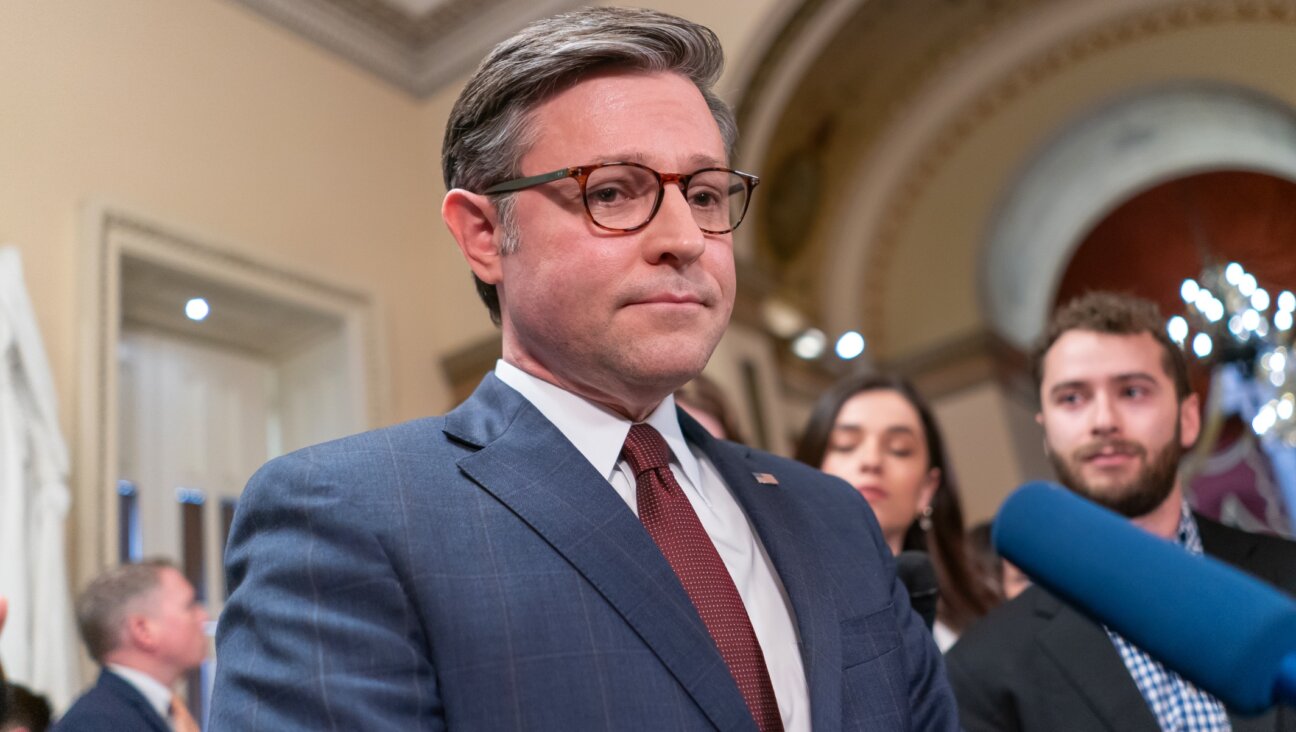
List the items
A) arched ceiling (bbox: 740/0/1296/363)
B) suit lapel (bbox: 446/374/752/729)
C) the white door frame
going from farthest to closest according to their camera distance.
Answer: arched ceiling (bbox: 740/0/1296/363) → the white door frame → suit lapel (bbox: 446/374/752/729)

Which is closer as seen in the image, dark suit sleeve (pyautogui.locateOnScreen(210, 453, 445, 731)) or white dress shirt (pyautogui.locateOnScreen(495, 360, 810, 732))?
dark suit sleeve (pyautogui.locateOnScreen(210, 453, 445, 731))

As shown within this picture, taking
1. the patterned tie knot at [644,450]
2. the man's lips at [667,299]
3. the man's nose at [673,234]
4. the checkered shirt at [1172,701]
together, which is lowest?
the checkered shirt at [1172,701]

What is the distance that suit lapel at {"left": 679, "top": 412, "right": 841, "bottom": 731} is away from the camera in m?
1.35

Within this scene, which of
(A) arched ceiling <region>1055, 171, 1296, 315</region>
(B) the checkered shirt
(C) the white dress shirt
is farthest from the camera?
(A) arched ceiling <region>1055, 171, 1296, 315</region>

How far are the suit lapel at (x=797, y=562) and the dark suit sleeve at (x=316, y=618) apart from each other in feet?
1.38

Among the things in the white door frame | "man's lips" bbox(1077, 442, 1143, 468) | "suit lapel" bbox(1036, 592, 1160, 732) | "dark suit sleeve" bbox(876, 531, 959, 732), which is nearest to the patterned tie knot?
"dark suit sleeve" bbox(876, 531, 959, 732)

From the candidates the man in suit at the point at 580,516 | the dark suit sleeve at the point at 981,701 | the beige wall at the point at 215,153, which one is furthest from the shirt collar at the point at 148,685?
the man in suit at the point at 580,516

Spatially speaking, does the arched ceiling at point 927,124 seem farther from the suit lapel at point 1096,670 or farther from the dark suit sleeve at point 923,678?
the dark suit sleeve at point 923,678

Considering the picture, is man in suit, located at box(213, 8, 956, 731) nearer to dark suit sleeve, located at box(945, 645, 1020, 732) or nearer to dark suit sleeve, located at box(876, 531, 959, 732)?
dark suit sleeve, located at box(876, 531, 959, 732)

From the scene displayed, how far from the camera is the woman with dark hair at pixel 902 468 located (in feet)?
10.8

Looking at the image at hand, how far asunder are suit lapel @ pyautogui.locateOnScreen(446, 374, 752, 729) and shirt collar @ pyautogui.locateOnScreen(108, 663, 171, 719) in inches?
111

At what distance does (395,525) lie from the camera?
127 centimetres

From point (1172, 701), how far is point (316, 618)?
1.74 metres

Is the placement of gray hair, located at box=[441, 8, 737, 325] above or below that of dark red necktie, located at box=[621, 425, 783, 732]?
above
